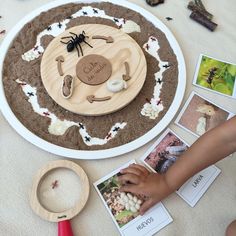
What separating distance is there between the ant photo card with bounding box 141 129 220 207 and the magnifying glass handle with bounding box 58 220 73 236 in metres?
0.25

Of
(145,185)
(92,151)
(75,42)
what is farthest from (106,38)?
(145,185)

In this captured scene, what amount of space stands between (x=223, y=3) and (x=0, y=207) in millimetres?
979

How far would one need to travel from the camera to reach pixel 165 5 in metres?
1.14

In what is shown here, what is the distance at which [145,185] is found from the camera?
30.5 inches

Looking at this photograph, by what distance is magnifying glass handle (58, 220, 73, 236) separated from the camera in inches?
28.8

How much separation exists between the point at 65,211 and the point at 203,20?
753 millimetres

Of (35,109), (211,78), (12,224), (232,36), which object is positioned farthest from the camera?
(232,36)

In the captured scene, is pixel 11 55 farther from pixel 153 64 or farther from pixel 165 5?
pixel 165 5

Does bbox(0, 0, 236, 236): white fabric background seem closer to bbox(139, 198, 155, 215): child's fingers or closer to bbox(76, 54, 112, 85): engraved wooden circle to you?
bbox(139, 198, 155, 215): child's fingers

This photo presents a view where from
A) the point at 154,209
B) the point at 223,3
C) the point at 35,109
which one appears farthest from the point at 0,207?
the point at 223,3

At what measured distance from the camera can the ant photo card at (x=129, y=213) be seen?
77cm

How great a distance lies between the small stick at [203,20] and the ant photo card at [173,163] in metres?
0.42

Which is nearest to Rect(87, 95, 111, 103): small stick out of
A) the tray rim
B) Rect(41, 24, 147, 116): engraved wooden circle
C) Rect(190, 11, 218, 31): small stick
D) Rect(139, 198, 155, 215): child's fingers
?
Rect(41, 24, 147, 116): engraved wooden circle

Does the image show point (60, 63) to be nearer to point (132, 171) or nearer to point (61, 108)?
point (61, 108)
